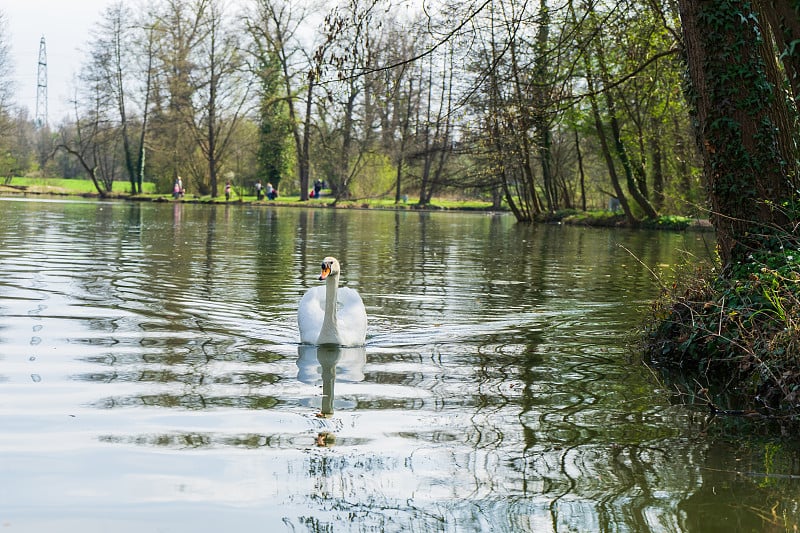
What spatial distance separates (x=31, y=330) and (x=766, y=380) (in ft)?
22.3

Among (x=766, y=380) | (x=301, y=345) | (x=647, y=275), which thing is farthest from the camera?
(x=647, y=275)

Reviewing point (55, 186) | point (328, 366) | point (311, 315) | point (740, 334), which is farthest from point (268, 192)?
point (740, 334)

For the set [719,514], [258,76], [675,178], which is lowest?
[719,514]

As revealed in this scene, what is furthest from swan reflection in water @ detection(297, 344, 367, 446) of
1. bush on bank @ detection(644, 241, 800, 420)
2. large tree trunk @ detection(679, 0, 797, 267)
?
large tree trunk @ detection(679, 0, 797, 267)

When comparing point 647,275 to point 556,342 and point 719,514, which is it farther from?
point 719,514

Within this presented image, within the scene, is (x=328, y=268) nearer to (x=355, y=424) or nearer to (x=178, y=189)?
(x=355, y=424)

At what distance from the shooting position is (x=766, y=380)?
6.86 m

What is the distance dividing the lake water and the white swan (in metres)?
0.19

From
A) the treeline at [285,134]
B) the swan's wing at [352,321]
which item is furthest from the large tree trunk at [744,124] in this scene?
the treeline at [285,134]

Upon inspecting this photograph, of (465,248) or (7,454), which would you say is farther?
(465,248)

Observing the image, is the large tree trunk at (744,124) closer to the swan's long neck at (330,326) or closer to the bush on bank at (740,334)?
the bush on bank at (740,334)

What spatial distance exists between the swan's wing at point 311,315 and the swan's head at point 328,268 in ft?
1.28

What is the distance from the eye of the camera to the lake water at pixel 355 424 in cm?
455

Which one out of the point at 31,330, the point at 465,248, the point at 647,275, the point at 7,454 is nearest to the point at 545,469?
the point at 7,454
